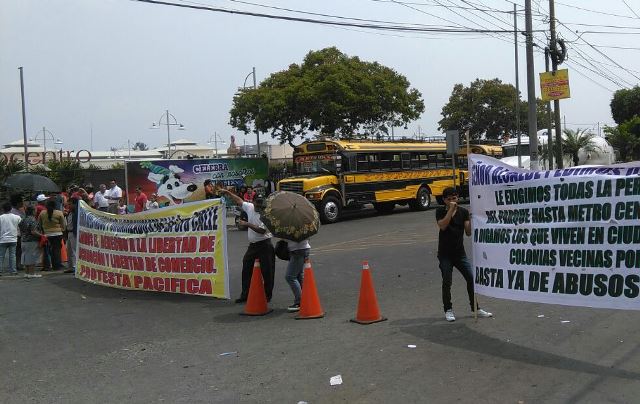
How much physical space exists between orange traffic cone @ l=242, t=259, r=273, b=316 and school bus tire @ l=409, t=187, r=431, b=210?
58.2ft

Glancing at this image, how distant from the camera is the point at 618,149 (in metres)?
37.7

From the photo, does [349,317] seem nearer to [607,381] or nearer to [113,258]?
[607,381]

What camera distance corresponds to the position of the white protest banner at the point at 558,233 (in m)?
5.27

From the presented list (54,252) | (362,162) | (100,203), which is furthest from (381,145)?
(54,252)

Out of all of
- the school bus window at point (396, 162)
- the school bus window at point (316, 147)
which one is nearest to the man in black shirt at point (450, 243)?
the school bus window at point (316, 147)

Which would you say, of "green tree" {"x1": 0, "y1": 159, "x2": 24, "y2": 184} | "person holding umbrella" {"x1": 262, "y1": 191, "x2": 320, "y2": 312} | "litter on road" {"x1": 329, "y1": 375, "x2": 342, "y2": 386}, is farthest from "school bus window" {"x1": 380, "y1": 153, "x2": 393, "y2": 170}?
"litter on road" {"x1": 329, "y1": 375, "x2": 342, "y2": 386}

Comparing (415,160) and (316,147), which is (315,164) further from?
(415,160)

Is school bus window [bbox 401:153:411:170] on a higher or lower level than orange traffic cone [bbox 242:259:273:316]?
higher

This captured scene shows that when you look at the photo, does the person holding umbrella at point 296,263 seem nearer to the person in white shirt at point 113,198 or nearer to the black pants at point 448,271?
the black pants at point 448,271

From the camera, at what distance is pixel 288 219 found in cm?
752

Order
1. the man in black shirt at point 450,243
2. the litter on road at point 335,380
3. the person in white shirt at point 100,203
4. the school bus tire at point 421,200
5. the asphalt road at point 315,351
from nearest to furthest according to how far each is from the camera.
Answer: the asphalt road at point 315,351 < the litter on road at point 335,380 < the man in black shirt at point 450,243 < the person in white shirt at point 100,203 < the school bus tire at point 421,200

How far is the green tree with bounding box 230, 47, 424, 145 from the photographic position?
97.9 ft

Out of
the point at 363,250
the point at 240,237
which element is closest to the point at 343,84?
the point at 240,237

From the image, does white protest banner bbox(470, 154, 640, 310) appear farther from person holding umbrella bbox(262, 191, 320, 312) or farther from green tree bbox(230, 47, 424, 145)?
green tree bbox(230, 47, 424, 145)
